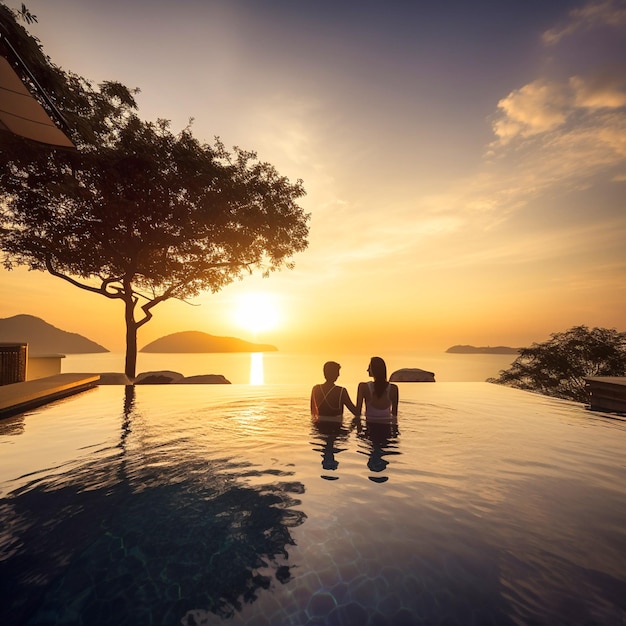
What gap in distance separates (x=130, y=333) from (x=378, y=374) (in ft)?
56.2

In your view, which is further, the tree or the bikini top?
the tree

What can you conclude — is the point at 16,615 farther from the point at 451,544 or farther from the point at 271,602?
the point at 451,544

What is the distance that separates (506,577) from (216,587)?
109 inches

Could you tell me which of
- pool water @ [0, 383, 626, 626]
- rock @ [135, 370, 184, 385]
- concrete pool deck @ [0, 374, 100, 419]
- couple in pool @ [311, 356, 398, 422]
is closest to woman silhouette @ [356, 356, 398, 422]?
couple in pool @ [311, 356, 398, 422]

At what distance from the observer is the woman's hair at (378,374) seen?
8.50m

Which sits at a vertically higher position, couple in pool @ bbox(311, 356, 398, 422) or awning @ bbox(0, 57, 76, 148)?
awning @ bbox(0, 57, 76, 148)

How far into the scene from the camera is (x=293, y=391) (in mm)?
16219

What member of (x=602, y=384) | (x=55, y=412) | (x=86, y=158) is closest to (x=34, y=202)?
(x=86, y=158)

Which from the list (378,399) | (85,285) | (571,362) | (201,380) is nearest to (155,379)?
(201,380)

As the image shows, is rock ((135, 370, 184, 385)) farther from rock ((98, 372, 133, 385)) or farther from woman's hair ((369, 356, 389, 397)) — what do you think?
woman's hair ((369, 356, 389, 397))

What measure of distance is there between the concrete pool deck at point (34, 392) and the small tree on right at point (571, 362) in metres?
36.0

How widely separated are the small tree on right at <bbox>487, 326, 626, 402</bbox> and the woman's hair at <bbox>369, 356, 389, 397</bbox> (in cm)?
3043

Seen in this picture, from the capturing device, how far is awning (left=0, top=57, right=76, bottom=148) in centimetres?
675

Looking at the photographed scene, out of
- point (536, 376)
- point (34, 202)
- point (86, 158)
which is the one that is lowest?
point (536, 376)
